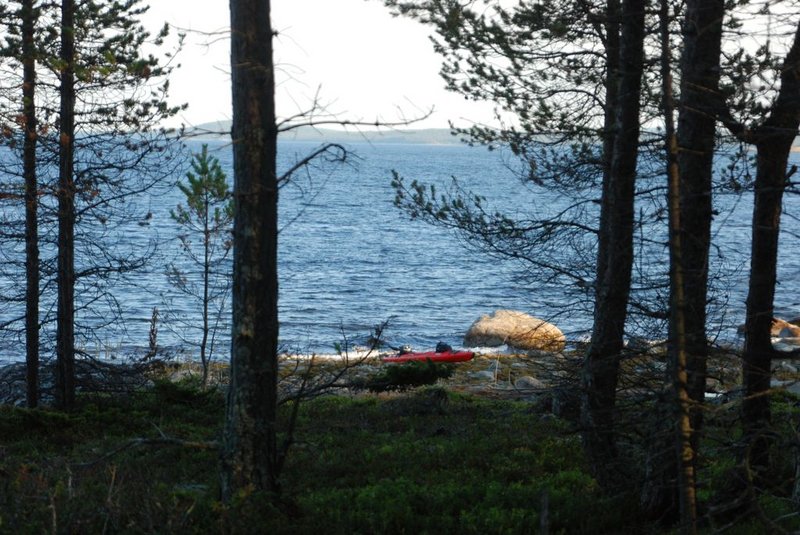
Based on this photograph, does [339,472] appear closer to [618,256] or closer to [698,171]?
[618,256]

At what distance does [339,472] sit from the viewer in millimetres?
9469

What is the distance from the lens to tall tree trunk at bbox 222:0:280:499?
641cm

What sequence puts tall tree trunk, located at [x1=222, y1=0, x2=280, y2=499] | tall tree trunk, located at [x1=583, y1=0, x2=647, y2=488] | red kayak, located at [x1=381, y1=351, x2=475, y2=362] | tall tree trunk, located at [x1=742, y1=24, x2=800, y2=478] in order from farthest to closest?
1. red kayak, located at [x1=381, y1=351, x2=475, y2=362]
2. tall tree trunk, located at [x1=583, y1=0, x2=647, y2=488]
3. tall tree trunk, located at [x1=742, y1=24, x2=800, y2=478]
4. tall tree trunk, located at [x1=222, y1=0, x2=280, y2=499]

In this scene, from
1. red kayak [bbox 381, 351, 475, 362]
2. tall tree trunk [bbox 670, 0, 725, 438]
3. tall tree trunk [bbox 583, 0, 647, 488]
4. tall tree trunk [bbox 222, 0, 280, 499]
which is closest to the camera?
tall tree trunk [bbox 222, 0, 280, 499]

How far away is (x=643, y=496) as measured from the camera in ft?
24.8

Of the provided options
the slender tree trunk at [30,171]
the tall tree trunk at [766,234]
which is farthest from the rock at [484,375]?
the tall tree trunk at [766,234]

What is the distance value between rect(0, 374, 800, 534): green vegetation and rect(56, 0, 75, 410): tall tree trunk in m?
1.00

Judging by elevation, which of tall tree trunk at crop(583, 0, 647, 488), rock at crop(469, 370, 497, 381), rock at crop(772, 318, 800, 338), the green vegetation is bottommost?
rock at crop(469, 370, 497, 381)

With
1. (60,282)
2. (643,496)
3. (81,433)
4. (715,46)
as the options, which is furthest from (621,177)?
(60,282)

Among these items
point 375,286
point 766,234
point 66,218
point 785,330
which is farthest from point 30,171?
point 375,286

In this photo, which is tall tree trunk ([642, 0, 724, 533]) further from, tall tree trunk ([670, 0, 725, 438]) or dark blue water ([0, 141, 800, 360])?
dark blue water ([0, 141, 800, 360])

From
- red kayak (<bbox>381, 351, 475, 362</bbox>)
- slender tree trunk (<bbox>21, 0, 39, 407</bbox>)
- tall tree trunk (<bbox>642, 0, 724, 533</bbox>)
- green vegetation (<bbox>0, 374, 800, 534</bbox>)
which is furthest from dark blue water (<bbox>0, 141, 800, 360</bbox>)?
tall tree trunk (<bbox>642, 0, 724, 533</bbox>)

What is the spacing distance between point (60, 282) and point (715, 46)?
11055 millimetres

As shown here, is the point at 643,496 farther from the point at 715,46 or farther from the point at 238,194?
the point at 238,194
